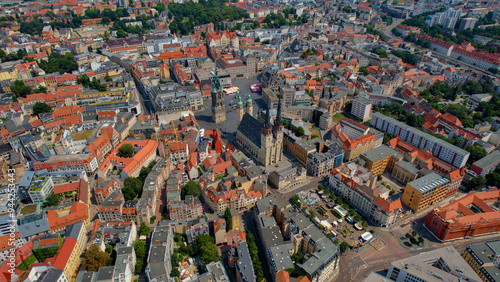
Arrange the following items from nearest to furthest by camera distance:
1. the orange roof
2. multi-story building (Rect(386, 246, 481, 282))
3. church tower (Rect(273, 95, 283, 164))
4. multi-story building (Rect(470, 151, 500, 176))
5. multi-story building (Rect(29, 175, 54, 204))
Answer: multi-story building (Rect(386, 246, 481, 282))
the orange roof
multi-story building (Rect(29, 175, 54, 204))
church tower (Rect(273, 95, 283, 164))
multi-story building (Rect(470, 151, 500, 176))

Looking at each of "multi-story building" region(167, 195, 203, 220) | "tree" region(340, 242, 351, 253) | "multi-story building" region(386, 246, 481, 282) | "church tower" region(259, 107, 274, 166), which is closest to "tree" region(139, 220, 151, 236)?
"multi-story building" region(167, 195, 203, 220)

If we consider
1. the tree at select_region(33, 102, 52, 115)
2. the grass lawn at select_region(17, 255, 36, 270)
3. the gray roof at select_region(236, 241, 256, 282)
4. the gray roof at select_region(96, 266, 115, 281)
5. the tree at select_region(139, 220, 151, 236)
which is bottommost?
the grass lawn at select_region(17, 255, 36, 270)

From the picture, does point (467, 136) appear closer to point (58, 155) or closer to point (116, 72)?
point (58, 155)

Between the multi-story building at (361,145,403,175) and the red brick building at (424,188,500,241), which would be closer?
the red brick building at (424,188,500,241)

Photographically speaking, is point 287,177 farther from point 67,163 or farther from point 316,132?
point 67,163

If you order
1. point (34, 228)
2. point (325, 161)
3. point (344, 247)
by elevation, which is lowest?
point (344, 247)

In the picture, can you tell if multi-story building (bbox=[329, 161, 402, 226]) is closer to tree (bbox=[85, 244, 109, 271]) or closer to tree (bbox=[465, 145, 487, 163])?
tree (bbox=[465, 145, 487, 163])

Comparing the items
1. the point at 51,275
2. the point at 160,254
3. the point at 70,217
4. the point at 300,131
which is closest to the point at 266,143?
the point at 300,131
